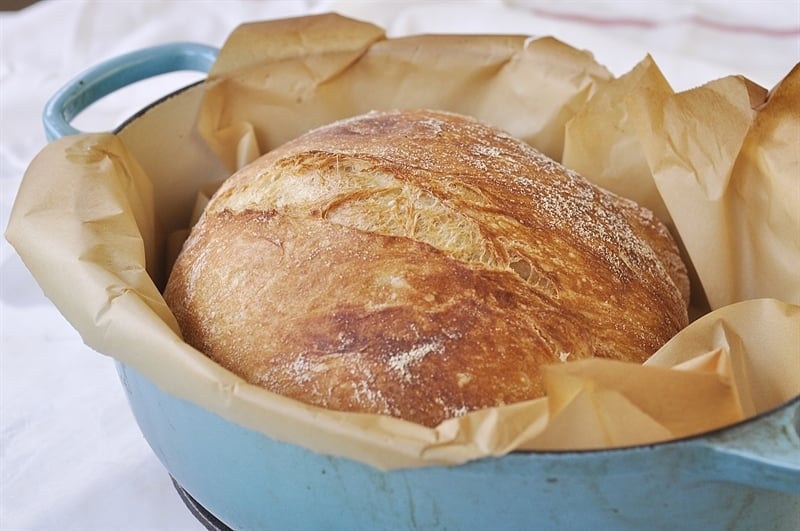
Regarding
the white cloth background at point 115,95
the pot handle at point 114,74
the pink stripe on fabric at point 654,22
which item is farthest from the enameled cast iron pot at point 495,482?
the pink stripe on fabric at point 654,22

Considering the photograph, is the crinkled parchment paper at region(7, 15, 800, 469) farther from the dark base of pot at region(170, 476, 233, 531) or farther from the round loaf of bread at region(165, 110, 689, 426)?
the dark base of pot at region(170, 476, 233, 531)

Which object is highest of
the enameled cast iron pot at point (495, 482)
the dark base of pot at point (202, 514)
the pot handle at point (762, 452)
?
the pot handle at point (762, 452)

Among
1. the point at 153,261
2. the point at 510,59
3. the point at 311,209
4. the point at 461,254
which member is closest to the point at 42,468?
the point at 153,261

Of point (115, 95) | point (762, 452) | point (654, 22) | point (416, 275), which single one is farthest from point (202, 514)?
point (654, 22)

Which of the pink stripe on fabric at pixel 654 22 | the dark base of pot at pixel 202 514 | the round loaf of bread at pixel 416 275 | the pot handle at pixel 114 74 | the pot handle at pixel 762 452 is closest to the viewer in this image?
the pot handle at pixel 762 452

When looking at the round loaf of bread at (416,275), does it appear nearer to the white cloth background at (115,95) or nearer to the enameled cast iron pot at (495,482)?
Result: the enameled cast iron pot at (495,482)
